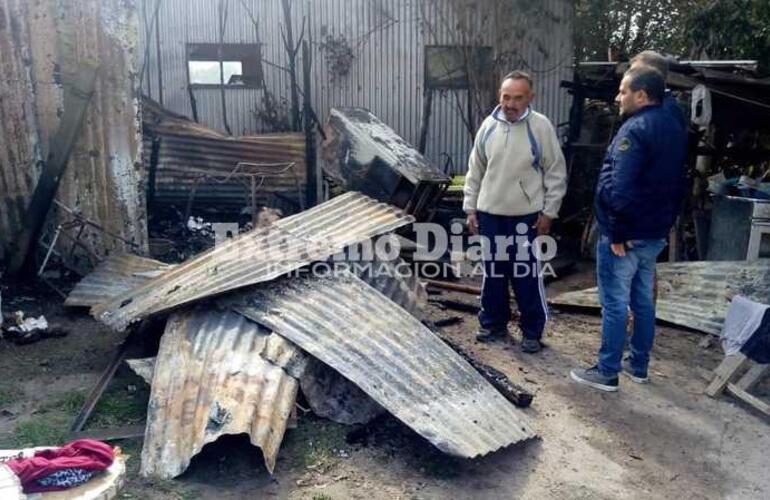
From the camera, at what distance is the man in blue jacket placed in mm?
3914

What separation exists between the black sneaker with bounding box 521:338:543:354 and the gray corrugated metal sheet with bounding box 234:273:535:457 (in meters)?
1.13

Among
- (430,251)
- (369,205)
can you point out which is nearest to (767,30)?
(430,251)

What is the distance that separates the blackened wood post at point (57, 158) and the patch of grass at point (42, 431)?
8.36 ft

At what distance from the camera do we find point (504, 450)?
362cm

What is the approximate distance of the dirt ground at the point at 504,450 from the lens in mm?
3258

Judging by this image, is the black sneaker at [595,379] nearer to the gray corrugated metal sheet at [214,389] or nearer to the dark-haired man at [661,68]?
the dark-haired man at [661,68]

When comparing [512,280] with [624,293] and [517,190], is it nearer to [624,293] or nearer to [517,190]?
[517,190]

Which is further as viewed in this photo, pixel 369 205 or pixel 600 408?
pixel 369 205

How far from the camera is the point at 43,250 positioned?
6.13 meters

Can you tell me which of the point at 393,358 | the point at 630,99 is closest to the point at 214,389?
the point at 393,358

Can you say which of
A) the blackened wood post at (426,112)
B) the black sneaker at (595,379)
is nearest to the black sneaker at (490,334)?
the black sneaker at (595,379)

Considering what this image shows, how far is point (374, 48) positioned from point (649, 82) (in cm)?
729

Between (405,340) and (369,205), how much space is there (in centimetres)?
186

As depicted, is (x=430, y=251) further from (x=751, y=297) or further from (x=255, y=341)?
(x=255, y=341)
